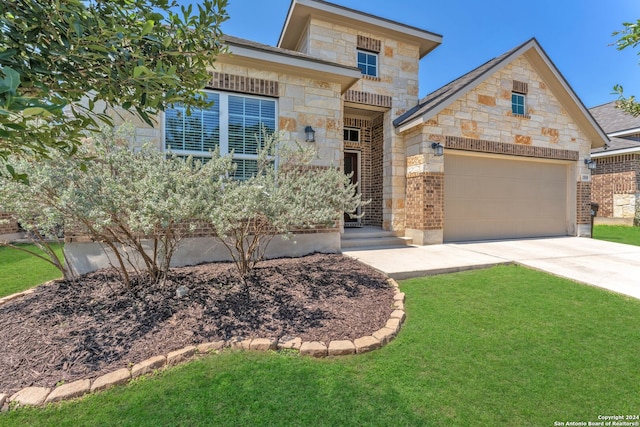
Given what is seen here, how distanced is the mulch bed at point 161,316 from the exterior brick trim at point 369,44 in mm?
7273

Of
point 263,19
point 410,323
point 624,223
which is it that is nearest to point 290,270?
point 410,323

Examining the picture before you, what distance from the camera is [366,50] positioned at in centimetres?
866

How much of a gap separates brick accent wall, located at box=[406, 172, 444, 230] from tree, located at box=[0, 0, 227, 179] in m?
6.41

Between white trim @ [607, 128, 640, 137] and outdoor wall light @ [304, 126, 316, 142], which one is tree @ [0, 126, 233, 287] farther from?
white trim @ [607, 128, 640, 137]

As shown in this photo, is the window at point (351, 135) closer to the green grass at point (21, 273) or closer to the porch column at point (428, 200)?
the porch column at point (428, 200)

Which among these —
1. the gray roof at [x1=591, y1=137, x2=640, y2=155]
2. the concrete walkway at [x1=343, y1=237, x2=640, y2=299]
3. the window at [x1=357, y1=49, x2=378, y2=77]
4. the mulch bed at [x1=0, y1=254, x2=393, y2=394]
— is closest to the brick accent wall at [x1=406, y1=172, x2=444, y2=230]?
the concrete walkway at [x1=343, y1=237, x2=640, y2=299]

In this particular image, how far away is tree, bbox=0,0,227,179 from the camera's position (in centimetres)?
143

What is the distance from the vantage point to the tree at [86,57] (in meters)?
1.43

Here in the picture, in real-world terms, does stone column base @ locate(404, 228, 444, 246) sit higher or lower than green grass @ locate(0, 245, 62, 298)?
higher

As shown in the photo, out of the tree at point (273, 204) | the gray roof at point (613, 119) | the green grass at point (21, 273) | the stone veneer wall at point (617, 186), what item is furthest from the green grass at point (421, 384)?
the gray roof at point (613, 119)

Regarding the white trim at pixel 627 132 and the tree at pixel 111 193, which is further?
the white trim at pixel 627 132

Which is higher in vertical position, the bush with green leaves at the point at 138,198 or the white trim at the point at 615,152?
the white trim at the point at 615,152

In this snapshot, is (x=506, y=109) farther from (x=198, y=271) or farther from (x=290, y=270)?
(x=198, y=271)

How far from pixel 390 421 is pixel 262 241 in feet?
14.3
